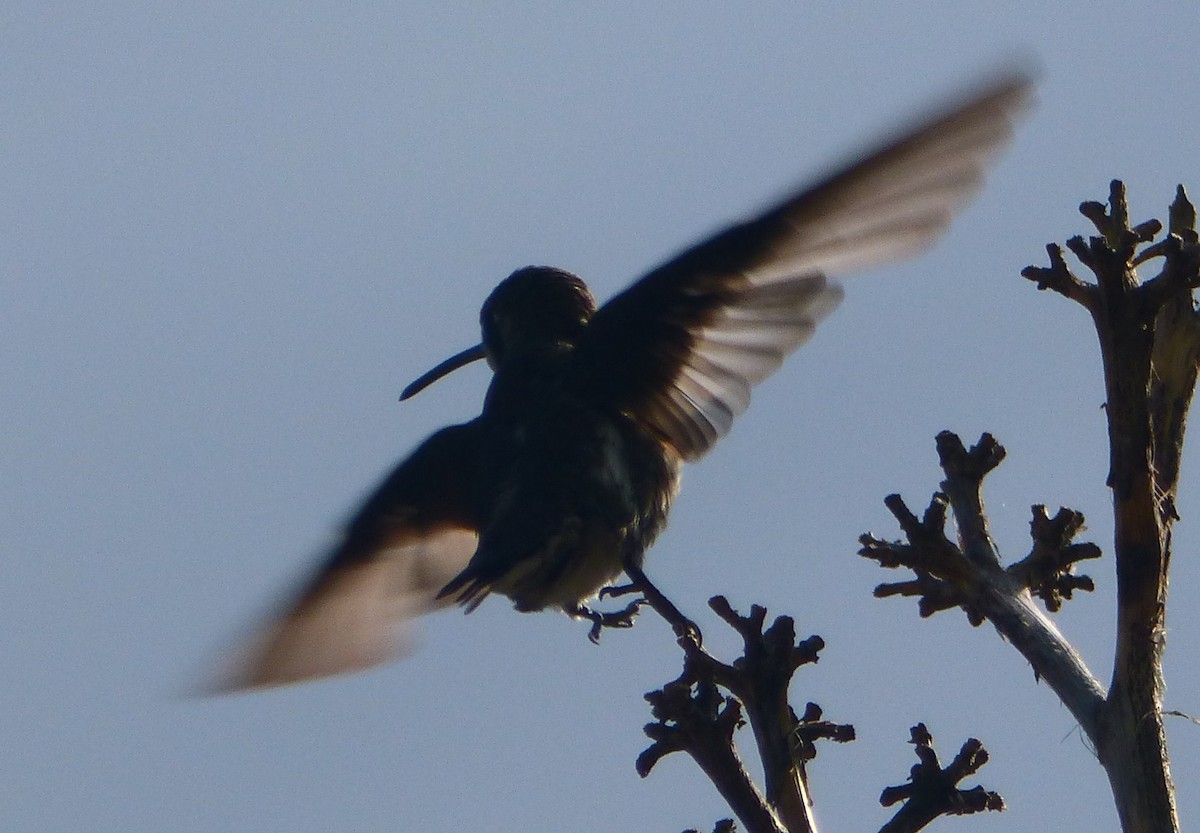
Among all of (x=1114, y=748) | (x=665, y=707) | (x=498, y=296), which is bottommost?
(x=1114, y=748)

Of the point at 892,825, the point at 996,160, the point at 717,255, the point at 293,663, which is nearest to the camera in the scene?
the point at 892,825

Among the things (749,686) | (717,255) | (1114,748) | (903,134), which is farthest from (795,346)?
(1114,748)

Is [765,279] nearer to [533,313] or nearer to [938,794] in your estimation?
[533,313]

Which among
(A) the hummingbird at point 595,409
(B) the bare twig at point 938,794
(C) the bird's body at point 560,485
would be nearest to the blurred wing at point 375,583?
(A) the hummingbird at point 595,409

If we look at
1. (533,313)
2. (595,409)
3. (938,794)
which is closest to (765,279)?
(595,409)

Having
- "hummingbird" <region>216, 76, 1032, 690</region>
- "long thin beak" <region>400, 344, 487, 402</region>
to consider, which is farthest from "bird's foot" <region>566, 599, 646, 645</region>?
"long thin beak" <region>400, 344, 487, 402</region>

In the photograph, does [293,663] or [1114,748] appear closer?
[1114,748]

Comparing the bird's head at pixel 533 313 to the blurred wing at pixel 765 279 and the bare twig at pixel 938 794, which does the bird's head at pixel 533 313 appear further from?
the bare twig at pixel 938 794

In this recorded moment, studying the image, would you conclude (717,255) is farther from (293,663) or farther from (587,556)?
(293,663)
